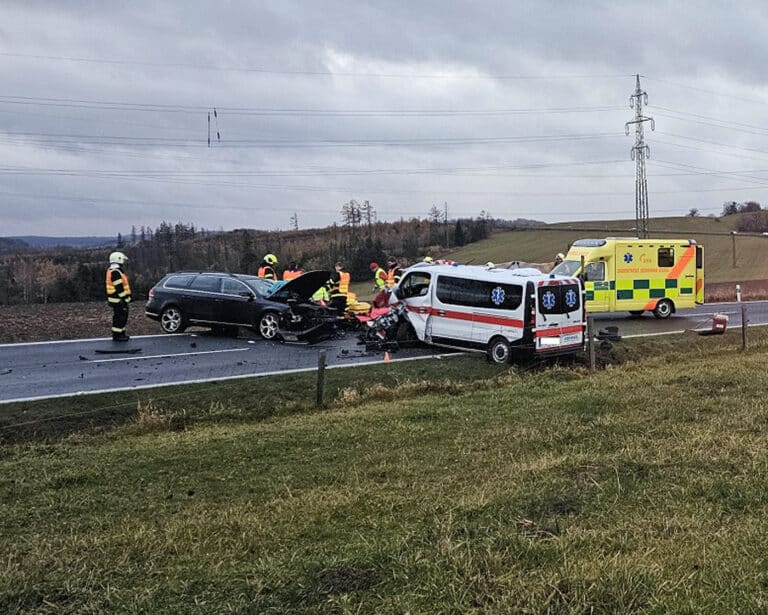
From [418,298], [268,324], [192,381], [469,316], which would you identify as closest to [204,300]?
[268,324]

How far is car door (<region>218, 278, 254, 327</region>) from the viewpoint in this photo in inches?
681

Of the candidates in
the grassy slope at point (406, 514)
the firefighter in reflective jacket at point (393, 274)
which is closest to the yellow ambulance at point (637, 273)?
the firefighter in reflective jacket at point (393, 274)

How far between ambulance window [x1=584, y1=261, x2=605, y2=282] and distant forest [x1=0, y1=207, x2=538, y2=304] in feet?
69.8

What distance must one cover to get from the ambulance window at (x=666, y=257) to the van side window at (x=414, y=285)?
1102 cm

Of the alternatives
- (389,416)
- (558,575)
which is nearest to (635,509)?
(558,575)

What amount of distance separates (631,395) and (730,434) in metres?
3.12

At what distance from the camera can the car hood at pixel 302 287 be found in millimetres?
16812

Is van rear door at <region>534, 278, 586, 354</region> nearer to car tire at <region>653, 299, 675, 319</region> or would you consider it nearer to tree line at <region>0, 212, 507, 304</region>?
car tire at <region>653, 299, 675, 319</region>

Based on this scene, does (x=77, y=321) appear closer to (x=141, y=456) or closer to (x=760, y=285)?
(x=141, y=456)

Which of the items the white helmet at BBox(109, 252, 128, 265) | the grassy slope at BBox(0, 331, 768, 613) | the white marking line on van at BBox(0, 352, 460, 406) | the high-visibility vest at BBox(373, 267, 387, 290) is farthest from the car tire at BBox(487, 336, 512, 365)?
the white helmet at BBox(109, 252, 128, 265)

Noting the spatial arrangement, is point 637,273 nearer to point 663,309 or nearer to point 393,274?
point 663,309

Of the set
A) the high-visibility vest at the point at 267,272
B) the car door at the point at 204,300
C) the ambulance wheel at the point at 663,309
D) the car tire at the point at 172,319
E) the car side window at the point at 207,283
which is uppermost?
the high-visibility vest at the point at 267,272

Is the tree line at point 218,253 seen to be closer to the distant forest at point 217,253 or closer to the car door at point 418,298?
the distant forest at point 217,253

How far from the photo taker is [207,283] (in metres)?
17.8
